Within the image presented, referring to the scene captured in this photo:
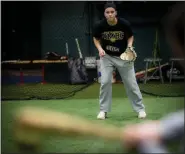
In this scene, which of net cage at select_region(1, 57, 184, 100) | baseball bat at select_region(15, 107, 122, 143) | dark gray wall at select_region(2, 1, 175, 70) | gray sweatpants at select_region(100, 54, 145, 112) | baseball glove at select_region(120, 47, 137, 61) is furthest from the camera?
dark gray wall at select_region(2, 1, 175, 70)

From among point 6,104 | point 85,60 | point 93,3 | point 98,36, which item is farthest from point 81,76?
point 98,36

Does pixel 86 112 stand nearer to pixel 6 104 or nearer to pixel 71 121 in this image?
pixel 6 104

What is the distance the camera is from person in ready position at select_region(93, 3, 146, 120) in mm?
5355

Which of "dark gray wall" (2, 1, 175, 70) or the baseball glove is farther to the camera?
"dark gray wall" (2, 1, 175, 70)

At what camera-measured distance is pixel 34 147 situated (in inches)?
25.6

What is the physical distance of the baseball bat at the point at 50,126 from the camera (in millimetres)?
614

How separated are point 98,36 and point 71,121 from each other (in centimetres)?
486

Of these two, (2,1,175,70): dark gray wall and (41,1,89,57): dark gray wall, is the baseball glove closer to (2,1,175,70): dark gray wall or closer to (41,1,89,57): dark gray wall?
(2,1,175,70): dark gray wall

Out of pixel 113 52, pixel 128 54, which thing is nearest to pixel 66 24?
pixel 113 52

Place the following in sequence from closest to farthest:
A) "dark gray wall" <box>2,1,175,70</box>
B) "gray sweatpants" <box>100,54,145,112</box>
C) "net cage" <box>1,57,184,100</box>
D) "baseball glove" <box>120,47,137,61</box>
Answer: "baseball glove" <box>120,47,137,61</box>, "gray sweatpants" <box>100,54,145,112</box>, "net cage" <box>1,57,184,100</box>, "dark gray wall" <box>2,1,175,70</box>

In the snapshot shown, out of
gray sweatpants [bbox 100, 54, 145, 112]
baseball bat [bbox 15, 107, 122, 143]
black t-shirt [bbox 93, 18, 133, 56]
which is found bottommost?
gray sweatpants [bbox 100, 54, 145, 112]

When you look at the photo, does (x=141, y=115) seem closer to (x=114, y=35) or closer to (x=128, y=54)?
(x=128, y=54)

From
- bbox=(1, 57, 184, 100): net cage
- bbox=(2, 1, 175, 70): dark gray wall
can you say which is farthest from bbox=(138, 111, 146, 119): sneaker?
bbox=(2, 1, 175, 70): dark gray wall

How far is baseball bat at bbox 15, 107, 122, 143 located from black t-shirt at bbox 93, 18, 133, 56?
4.74 meters
